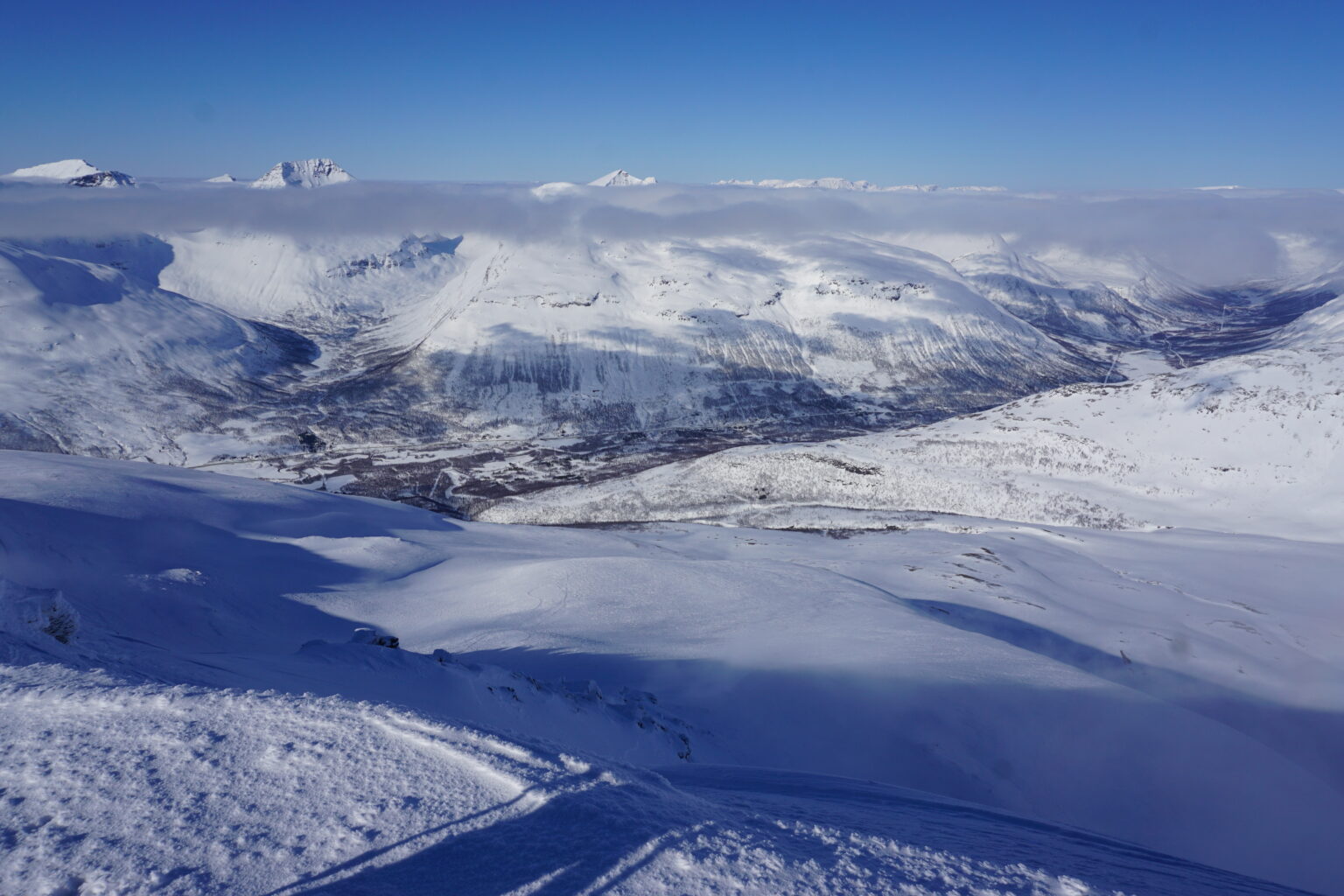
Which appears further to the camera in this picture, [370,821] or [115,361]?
[115,361]

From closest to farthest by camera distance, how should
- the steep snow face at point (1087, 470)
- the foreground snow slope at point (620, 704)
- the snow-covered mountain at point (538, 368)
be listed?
the foreground snow slope at point (620, 704) → the steep snow face at point (1087, 470) → the snow-covered mountain at point (538, 368)

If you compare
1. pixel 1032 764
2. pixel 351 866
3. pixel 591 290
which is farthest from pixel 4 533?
pixel 591 290

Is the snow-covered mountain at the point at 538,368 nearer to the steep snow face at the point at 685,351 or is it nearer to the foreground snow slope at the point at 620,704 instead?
the steep snow face at the point at 685,351

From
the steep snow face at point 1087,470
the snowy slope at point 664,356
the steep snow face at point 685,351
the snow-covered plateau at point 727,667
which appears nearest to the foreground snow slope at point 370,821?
the snow-covered plateau at point 727,667

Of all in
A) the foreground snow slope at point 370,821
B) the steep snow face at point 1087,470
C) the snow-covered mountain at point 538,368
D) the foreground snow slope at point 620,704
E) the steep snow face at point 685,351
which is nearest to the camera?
the foreground snow slope at point 370,821

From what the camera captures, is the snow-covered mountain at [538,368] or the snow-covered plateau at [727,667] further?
the snow-covered mountain at [538,368]

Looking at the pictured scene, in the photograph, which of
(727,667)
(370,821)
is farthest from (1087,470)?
(370,821)

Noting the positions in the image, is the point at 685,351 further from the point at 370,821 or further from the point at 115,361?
the point at 370,821

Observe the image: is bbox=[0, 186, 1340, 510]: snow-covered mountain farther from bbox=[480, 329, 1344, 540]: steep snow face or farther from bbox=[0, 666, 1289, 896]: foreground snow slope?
bbox=[0, 666, 1289, 896]: foreground snow slope

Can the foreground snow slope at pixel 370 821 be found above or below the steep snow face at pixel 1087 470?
above
